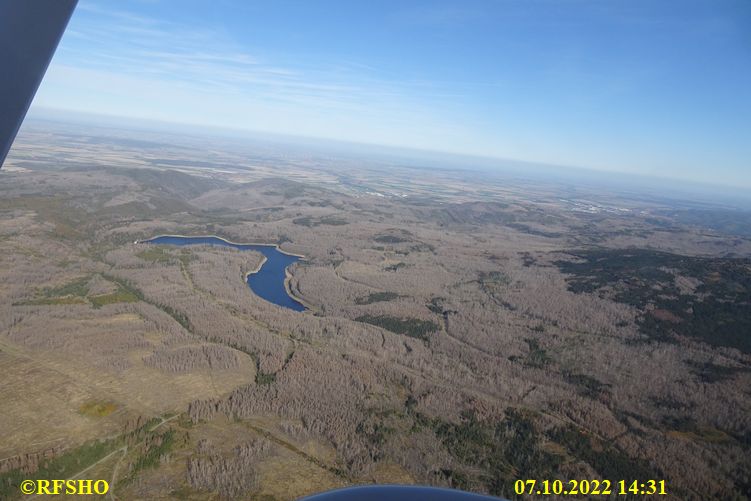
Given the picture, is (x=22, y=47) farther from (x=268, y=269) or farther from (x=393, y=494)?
(x=268, y=269)

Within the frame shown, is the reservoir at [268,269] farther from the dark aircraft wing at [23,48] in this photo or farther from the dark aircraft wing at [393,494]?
the dark aircraft wing at [23,48]

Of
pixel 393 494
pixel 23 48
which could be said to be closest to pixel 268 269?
pixel 393 494

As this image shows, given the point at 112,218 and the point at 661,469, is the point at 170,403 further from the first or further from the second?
the point at 112,218

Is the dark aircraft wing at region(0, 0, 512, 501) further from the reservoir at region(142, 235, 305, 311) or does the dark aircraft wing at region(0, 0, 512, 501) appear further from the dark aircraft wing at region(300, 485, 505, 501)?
the reservoir at region(142, 235, 305, 311)

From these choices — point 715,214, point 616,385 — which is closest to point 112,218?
point 616,385

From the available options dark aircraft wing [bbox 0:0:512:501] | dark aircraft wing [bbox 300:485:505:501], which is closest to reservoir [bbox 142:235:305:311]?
dark aircraft wing [bbox 300:485:505:501]

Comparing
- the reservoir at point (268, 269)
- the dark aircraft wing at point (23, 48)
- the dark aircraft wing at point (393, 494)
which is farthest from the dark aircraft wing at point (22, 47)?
the reservoir at point (268, 269)

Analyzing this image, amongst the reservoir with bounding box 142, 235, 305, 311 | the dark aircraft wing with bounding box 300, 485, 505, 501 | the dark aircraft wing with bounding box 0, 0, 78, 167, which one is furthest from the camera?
the reservoir with bounding box 142, 235, 305, 311
